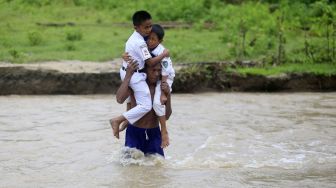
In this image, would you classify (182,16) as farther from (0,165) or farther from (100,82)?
(0,165)

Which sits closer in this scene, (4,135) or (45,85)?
(4,135)

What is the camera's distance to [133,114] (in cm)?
760

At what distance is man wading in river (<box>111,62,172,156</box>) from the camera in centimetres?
759

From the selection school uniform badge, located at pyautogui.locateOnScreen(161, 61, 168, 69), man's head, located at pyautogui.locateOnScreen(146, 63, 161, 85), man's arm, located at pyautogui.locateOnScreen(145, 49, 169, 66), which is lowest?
man's head, located at pyautogui.locateOnScreen(146, 63, 161, 85)

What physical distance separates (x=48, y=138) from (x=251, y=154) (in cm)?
275

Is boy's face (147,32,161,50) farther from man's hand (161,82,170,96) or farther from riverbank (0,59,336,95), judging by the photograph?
riverbank (0,59,336,95)

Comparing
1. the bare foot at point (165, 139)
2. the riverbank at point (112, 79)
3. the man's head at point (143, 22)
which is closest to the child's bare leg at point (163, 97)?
the bare foot at point (165, 139)

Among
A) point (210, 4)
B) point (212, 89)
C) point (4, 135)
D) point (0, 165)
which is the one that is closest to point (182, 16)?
point (210, 4)

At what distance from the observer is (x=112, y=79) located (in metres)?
12.8

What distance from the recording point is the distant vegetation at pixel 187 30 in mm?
14480

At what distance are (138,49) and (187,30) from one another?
10514mm

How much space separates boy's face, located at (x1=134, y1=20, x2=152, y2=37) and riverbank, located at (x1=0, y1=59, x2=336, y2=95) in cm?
525

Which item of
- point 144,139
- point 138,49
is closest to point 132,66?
point 138,49

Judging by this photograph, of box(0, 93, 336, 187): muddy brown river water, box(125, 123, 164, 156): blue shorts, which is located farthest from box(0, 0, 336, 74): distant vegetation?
box(125, 123, 164, 156): blue shorts
